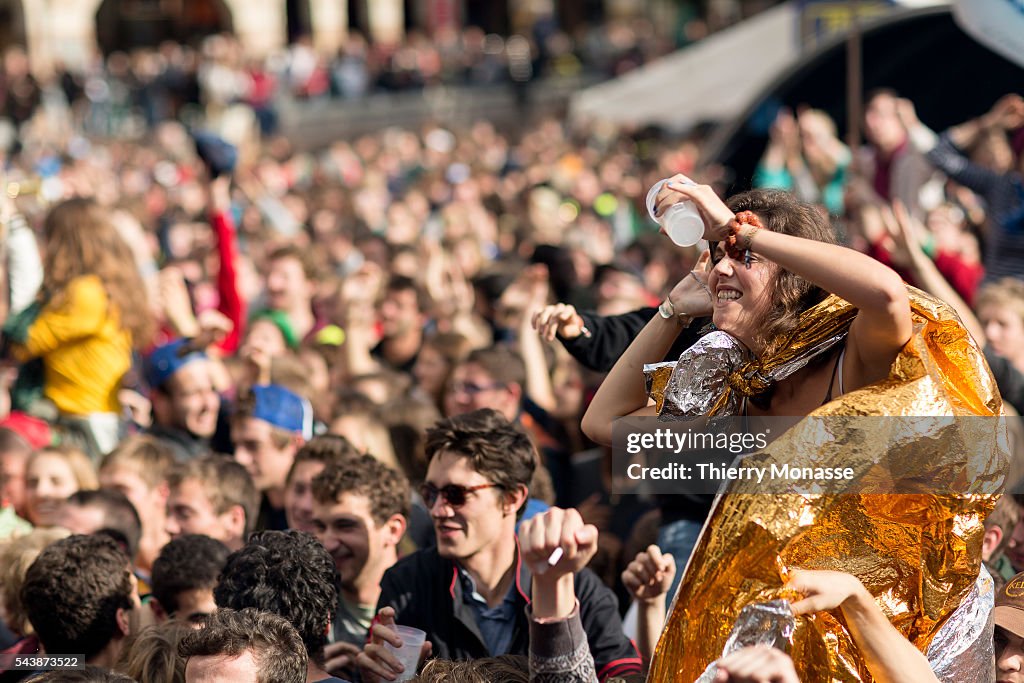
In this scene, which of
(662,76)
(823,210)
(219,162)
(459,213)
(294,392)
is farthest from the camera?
(662,76)

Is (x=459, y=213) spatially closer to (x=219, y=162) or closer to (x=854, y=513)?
(x=219, y=162)

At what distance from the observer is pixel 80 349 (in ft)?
19.5

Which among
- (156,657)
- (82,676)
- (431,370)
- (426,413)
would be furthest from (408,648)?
(431,370)

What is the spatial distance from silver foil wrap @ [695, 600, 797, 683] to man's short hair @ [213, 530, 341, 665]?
124 cm

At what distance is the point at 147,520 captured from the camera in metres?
4.73

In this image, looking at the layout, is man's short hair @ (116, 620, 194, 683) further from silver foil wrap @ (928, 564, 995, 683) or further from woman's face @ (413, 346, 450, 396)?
woman's face @ (413, 346, 450, 396)

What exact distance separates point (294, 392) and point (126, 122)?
21993 mm

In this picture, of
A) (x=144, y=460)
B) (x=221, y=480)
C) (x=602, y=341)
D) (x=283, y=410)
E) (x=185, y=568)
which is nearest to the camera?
(x=602, y=341)

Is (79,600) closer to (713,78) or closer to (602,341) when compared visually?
(602,341)

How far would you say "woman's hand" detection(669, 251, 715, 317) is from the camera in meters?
2.73

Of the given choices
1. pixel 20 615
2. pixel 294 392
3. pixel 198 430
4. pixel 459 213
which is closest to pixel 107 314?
pixel 198 430

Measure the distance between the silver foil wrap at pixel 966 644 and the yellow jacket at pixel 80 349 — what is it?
4257 millimetres

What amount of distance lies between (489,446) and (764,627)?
137 centimetres

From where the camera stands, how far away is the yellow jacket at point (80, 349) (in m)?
5.89
